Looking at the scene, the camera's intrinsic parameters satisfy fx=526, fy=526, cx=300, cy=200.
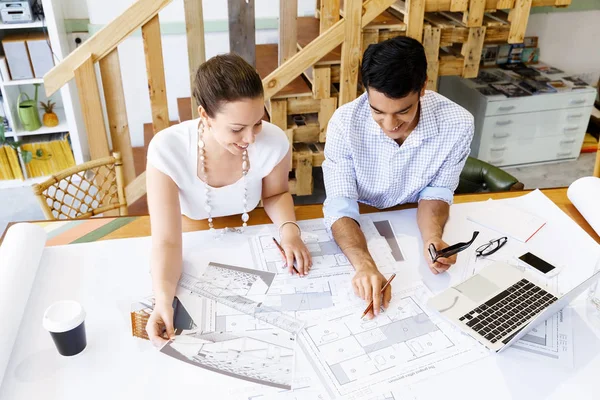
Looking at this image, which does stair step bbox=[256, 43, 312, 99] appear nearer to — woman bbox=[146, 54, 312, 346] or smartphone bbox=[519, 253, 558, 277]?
woman bbox=[146, 54, 312, 346]

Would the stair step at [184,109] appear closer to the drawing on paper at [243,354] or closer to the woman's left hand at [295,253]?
the woman's left hand at [295,253]

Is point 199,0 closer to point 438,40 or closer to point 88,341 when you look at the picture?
point 438,40

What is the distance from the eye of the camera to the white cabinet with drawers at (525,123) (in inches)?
136

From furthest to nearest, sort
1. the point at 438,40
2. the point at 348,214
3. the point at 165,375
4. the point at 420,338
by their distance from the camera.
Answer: the point at 438,40
the point at 348,214
the point at 420,338
the point at 165,375

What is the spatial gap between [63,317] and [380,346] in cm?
64

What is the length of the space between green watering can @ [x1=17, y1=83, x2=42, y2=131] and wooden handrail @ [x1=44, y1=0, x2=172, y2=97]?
3.66 ft

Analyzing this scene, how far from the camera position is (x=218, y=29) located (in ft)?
11.0

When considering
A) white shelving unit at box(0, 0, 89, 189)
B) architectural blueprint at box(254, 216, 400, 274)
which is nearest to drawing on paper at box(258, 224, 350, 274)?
architectural blueprint at box(254, 216, 400, 274)

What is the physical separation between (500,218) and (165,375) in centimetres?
103

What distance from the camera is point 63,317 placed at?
1026mm

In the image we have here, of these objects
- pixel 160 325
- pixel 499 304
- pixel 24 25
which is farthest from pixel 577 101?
pixel 24 25

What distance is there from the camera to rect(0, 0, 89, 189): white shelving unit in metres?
3.00

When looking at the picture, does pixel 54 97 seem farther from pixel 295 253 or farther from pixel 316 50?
pixel 295 253

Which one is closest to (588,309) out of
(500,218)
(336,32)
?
(500,218)
